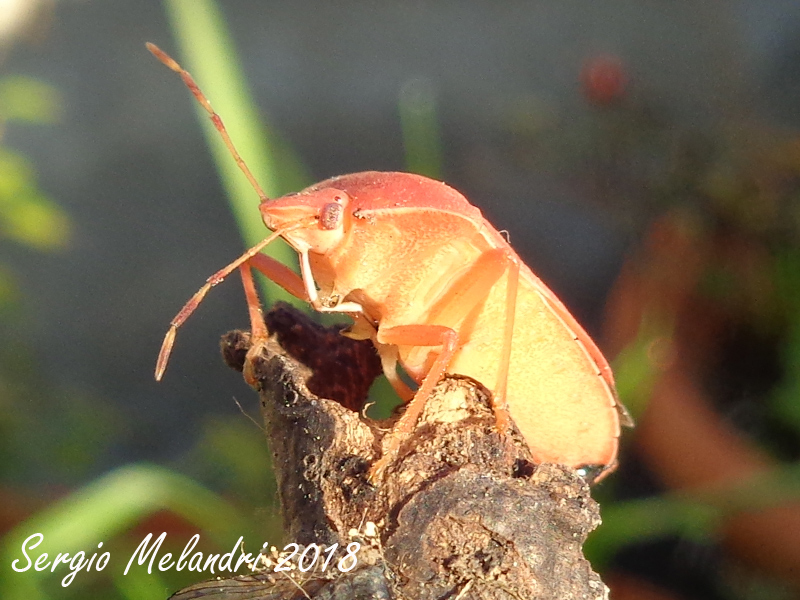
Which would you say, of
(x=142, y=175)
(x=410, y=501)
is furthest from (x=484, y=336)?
(x=142, y=175)

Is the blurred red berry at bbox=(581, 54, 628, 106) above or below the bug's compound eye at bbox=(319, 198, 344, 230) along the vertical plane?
above

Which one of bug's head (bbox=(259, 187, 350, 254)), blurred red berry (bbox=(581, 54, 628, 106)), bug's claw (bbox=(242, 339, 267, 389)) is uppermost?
blurred red berry (bbox=(581, 54, 628, 106))

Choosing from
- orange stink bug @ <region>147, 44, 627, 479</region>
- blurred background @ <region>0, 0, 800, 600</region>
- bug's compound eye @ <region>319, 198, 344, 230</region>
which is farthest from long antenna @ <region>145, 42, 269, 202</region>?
blurred background @ <region>0, 0, 800, 600</region>

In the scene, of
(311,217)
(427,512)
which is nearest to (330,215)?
(311,217)

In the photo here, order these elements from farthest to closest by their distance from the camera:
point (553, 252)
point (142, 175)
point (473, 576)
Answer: point (142, 175) → point (553, 252) → point (473, 576)

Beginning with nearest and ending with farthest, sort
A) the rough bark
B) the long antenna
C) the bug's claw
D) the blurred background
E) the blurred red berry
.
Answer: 1. the rough bark
2. the bug's claw
3. the long antenna
4. the blurred background
5. the blurred red berry

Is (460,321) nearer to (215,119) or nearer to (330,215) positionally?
(330,215)

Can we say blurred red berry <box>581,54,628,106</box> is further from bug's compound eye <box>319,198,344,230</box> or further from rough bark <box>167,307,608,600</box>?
rough bark <box>167,307,608,600</box>

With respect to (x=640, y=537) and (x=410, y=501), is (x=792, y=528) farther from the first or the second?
(x=410, y=501)
